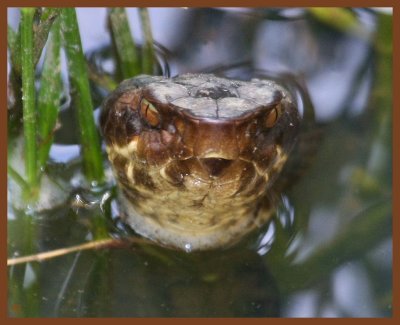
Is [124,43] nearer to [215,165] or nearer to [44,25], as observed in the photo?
[44,25]

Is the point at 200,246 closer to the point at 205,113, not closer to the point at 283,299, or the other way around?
the point at 283,299

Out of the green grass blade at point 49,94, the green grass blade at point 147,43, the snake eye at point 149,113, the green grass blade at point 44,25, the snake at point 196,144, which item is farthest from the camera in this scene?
the green grass blade at point 147,43

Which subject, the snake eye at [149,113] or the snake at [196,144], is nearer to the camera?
the snake at [196,144]

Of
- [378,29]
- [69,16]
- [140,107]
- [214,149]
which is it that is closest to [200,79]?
[140,107]

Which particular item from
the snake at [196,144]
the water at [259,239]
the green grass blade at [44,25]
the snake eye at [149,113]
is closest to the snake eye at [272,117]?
the snake at [196,144]

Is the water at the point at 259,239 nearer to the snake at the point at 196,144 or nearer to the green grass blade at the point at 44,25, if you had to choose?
the snake at the point at 196,144

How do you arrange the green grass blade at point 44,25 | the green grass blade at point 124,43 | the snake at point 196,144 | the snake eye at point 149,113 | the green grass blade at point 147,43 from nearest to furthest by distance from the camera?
the snake at point 196,144 → the snake eye at point 149,113 → the green grass blade at point 44,25 → the green grass blade at point 124,43 → the green grass blade at point 147,43

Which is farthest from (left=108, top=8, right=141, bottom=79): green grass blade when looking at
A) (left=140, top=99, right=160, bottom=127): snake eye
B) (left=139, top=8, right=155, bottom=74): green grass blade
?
(left=140, top=99, right=160, bottom=127): snake eye

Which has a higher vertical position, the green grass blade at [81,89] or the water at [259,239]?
the green grass blade at [81,89]
